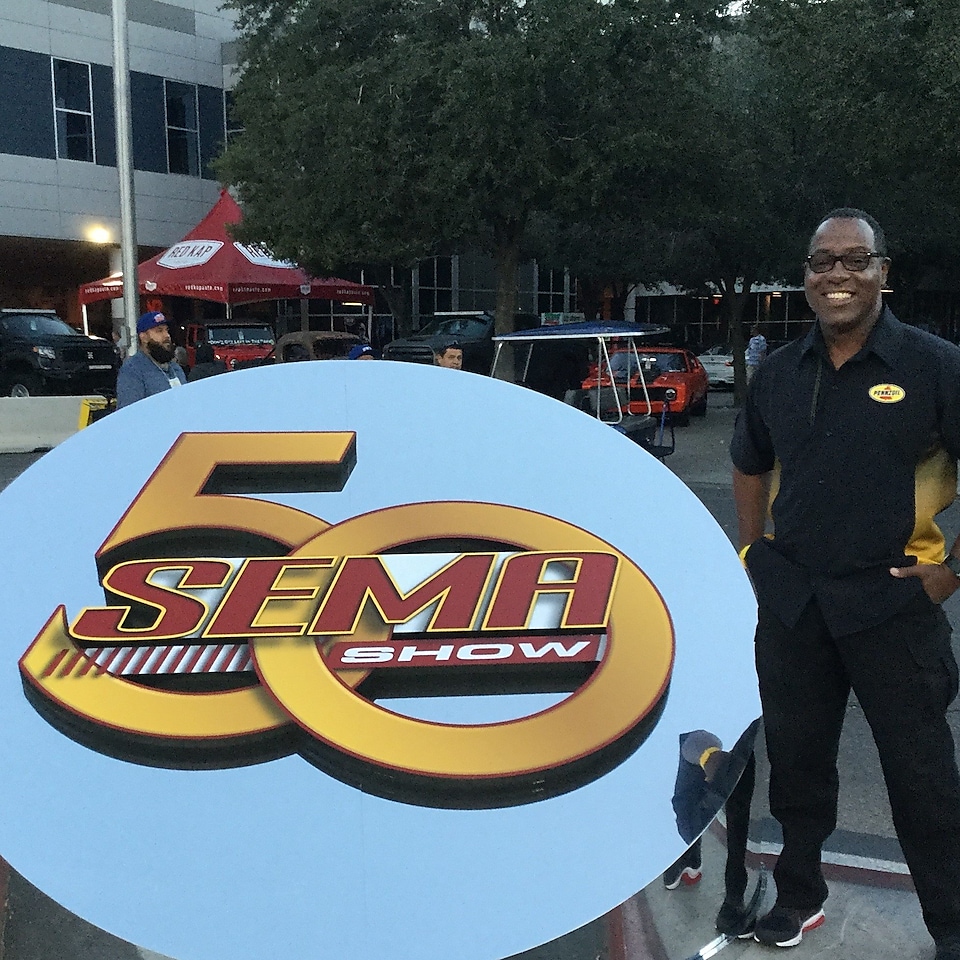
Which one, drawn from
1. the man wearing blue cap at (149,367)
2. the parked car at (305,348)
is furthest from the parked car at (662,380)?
the man wearing blue cap at (149,367)

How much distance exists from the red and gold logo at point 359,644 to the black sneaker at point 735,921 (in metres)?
0.57

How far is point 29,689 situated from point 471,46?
13769 mm

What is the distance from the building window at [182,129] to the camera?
29.1 metres

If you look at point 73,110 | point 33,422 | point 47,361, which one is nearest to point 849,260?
point 33,422

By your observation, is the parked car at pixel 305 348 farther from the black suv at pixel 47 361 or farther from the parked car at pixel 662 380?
the parked car at pixel 662 380

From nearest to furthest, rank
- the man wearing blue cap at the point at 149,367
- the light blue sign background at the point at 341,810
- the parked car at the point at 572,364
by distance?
the light blue sign background at the point at 341,810
the man wearing blue cap at the point at 149,367
the parked car at the point at 572,364

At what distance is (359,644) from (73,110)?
28817 millimetres

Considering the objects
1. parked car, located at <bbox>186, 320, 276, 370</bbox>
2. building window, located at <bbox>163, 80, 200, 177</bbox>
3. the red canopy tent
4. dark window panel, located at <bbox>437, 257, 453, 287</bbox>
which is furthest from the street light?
dark window panel, located at <bbox>437, 257, 453, 287</bbox>

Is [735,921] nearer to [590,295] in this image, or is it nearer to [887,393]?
[887,393]

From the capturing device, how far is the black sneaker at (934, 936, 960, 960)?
7.97 ft

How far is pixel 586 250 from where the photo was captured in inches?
1001

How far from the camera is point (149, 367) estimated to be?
600 centimetres

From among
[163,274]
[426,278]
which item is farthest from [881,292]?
[426,278]

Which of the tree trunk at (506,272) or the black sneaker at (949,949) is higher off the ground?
the tree trunk at (506,272)
